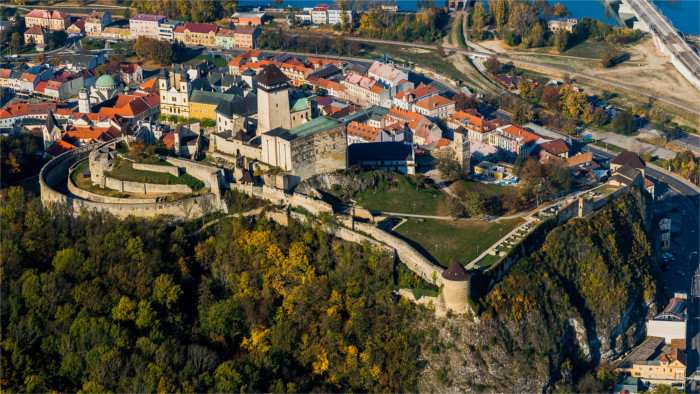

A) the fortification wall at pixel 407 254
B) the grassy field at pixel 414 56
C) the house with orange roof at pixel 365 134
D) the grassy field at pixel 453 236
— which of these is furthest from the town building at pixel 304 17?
the fortification wall at pixel 407 254

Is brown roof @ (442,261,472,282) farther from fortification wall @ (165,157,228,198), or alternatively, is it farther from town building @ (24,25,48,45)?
town building @ (24,25,48,45)

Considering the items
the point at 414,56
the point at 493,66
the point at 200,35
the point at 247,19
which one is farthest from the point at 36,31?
the point at 493,66

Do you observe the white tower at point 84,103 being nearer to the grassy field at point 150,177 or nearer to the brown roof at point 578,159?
the grassy field at point 150,177

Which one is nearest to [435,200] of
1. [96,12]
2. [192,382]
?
[192,382]

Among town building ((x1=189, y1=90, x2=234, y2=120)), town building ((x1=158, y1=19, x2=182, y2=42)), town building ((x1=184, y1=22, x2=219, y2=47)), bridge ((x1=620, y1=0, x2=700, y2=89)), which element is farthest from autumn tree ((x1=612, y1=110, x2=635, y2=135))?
town building ((x1=158, y1=19, x2=182, y2=42))

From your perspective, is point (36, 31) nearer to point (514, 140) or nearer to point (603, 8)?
point (514, 140)

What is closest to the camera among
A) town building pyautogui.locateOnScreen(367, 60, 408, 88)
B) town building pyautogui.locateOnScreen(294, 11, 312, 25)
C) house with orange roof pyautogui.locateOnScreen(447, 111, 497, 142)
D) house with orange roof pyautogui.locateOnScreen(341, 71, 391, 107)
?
house with orange roof pyautogui.locateOnScreen(447, 111, 497, 142)
